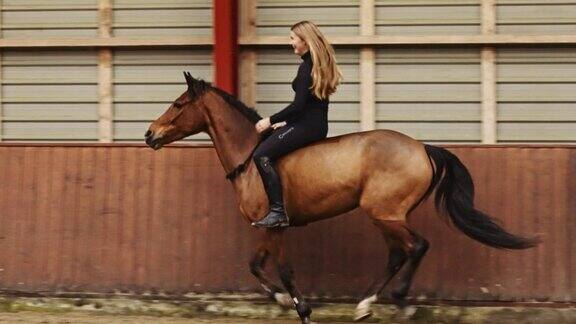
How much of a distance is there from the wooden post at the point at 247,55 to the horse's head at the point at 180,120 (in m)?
1.25

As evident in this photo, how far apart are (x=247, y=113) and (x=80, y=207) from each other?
7.38ft

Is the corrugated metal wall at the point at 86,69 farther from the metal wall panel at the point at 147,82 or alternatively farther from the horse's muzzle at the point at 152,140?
the horse's muzzle at the point at 152,140

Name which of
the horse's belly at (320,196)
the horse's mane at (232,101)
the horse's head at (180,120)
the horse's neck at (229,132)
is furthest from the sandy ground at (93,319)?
the horse's mane at (232,101)

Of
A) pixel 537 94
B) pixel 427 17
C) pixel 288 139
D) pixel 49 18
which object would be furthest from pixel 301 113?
pixel 49 18

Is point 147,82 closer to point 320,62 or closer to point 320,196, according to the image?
point 320,62

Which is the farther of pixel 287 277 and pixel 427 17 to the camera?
pixel 427 17

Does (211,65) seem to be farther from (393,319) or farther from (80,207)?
(393,319)

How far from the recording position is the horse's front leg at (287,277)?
845cm

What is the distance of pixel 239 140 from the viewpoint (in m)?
8.85

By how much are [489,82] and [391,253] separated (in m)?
2.39

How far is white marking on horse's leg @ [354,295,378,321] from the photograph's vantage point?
8359 mm

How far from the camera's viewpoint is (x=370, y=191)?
8.38 metres

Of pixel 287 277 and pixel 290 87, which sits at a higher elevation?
pixel 290 87

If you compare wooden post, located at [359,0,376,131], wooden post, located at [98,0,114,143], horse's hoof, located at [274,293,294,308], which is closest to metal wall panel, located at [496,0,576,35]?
wooden post, located at [359,0,376,131]
